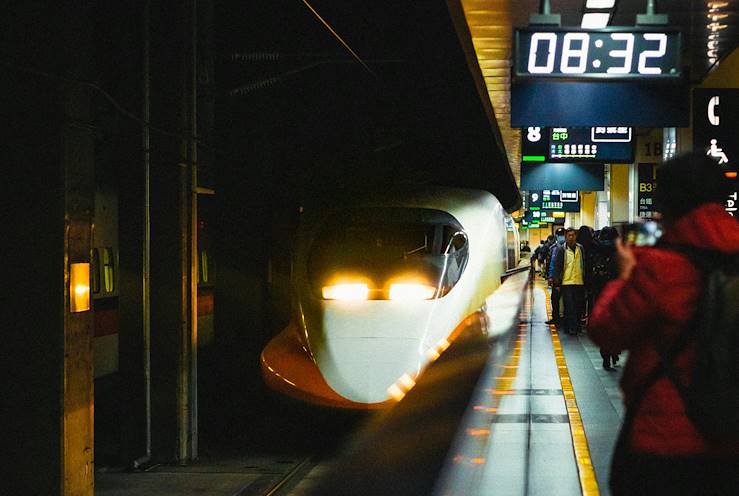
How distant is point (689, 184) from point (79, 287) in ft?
13.9

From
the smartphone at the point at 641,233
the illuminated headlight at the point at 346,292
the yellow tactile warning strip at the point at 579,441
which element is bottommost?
the yellow tactile warning strip at the point at 579,441

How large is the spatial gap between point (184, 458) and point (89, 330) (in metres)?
2.40

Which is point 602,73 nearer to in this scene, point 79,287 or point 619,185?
point 79,287

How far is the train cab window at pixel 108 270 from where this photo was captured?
42.0 ft

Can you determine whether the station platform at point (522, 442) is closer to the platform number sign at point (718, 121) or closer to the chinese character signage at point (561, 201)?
the platform number sign at point (718, 121)

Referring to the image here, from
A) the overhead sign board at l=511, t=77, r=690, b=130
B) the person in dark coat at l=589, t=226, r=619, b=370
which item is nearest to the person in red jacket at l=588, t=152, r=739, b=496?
the overhead sign board at l=511, t=77, r=690, b=130

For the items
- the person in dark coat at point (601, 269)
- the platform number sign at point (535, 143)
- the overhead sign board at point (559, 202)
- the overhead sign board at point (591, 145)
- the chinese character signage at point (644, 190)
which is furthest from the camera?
the overhead sign board at point (559, 202)

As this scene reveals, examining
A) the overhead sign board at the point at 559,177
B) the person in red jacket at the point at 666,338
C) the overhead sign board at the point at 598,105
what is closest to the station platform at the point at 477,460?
the overhead sign board at the point at 598,105

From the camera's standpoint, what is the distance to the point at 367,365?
8.73 metres

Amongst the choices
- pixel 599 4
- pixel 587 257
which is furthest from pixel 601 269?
pixel 599 4

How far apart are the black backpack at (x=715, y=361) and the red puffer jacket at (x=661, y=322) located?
1.3 inches

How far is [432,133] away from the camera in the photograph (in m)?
18.6

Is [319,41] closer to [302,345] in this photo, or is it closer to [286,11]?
[286,11]

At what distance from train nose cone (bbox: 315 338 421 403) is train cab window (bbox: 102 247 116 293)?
4.91 meters
